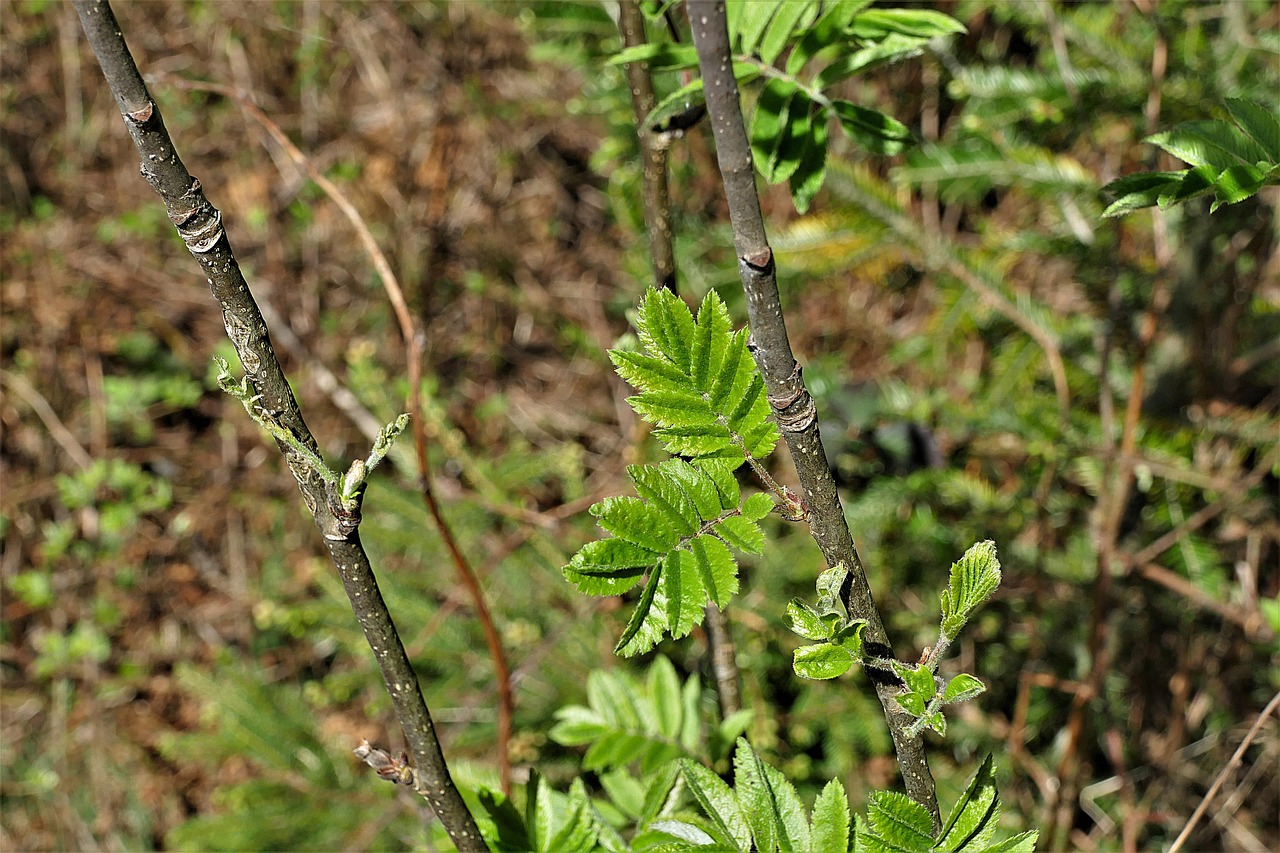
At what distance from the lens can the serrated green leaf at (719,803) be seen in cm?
93

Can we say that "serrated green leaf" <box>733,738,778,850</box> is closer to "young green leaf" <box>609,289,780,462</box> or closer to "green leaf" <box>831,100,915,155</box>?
"young green leaf" <box>609,289,780,462</box>

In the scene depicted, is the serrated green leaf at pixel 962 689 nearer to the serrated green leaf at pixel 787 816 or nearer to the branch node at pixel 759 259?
the serrated green leaf at pixel 787 816

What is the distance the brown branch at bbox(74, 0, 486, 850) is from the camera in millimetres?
744

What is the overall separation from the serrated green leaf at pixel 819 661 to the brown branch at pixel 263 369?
0.41m

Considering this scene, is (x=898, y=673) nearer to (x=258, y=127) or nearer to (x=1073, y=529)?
(x=1073, y=529)

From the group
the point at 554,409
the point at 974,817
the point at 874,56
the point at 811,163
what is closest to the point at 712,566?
the point at 974,817

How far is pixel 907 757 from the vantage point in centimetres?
86

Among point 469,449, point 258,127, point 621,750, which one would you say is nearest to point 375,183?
point 258,127

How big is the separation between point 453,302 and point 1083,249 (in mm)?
2891

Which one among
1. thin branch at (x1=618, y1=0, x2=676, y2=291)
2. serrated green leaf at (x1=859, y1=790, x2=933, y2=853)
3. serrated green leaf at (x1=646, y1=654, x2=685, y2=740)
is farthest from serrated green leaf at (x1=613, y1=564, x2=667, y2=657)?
serrated green leaf at (x1=646, y1=654, x2=685, y2=740)

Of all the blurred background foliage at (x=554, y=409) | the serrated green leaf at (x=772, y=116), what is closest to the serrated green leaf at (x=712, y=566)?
the serrated green leaf at (x=772, y=116)

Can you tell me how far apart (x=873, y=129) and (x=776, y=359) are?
22.2 inches

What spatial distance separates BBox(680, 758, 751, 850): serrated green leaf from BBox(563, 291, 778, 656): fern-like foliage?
0.20 metres

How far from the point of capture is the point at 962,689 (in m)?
0.78
